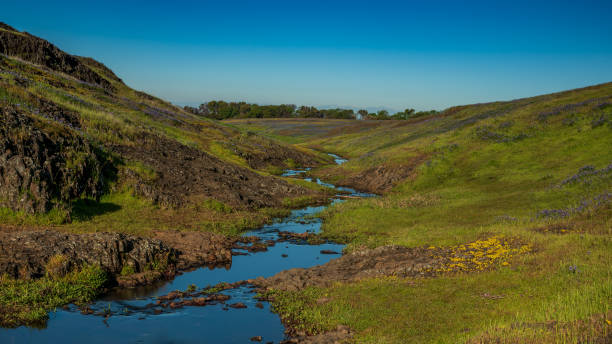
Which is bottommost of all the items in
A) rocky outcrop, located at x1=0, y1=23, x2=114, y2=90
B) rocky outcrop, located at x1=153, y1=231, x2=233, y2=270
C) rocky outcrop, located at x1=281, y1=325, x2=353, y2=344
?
rocky outcrop, located at x1=281, y1=325, x2=353, y2=344

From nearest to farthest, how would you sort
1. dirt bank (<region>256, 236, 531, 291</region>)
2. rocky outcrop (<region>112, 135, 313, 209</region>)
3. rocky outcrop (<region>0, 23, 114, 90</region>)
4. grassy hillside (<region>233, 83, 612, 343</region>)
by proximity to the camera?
grassy hillside (<region>233, 83, 612, 343</region>) → dirt bank (<region>256, 236, 531, 291</region>) → rocky outcrop (<region>112, 135, 313, 209</region>) → rocky outcrop (<region>0, 23, 114, 90</region>)

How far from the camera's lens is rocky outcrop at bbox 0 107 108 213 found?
992 inches

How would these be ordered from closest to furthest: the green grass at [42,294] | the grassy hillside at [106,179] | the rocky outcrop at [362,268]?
1. the green grass at [42,294]
2. the rocky outcrop at [362,268]
3. the grassy hillside at [106,179]

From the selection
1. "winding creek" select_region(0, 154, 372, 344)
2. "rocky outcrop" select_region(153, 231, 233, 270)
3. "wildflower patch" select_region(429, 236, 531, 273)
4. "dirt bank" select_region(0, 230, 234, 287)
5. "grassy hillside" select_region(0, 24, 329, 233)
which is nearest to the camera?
"winding creek" select_region(0, 154, 372, 344)

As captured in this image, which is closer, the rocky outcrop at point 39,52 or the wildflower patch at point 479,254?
the wildflower patch at point 479,254

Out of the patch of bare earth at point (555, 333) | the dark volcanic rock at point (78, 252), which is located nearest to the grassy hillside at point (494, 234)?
the patch of bare earth at point (555, 333)

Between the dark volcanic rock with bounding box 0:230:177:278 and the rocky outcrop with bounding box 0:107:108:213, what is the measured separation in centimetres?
395

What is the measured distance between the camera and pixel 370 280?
1959cm

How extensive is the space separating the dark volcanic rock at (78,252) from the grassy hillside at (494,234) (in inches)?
328

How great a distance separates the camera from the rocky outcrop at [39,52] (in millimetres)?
79250

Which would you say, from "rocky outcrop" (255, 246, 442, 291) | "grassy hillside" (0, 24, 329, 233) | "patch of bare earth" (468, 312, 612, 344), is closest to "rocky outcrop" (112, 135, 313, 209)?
"grassy hillside" (0, 24, 329, 233)

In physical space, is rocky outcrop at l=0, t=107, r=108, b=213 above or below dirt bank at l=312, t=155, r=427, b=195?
above

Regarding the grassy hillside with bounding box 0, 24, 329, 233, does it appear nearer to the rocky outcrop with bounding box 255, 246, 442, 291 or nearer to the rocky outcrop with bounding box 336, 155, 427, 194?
the rocky outcrop with bounding box 255, 246, 442, 291

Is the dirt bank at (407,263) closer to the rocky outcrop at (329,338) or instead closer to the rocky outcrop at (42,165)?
the rocky outcrop at (329,338)
